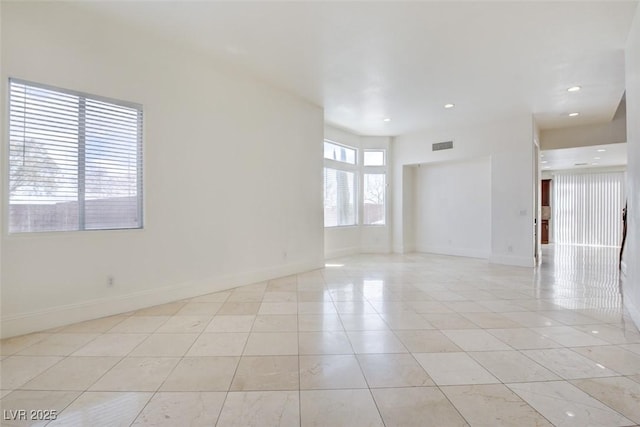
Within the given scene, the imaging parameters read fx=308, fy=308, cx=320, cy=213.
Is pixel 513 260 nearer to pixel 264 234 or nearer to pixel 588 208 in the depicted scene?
pixel 264 234

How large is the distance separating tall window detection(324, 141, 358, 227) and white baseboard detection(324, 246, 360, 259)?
2.10 feet

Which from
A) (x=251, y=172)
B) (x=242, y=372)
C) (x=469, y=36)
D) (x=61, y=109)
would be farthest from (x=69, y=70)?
(x=469, y=36)

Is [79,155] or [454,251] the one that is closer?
[79,155]

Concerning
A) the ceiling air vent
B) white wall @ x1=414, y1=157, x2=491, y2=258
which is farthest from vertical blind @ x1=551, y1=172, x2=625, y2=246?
the ceiling air vent

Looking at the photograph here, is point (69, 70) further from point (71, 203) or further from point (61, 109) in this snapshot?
point (71, 203)

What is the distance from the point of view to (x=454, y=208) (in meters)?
7.84

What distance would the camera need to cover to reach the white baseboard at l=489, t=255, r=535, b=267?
20.6ft

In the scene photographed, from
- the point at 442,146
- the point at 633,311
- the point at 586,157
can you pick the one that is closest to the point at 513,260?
the point at 442,146

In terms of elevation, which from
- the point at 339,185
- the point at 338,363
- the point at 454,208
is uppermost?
the point at 339,185

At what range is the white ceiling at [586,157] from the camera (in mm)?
7445

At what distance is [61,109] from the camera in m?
3.05

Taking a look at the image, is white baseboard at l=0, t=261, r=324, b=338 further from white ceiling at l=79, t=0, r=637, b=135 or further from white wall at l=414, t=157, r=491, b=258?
white wall at l=414, t=157, r=491, b=258

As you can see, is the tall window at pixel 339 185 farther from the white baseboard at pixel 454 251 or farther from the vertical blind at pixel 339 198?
the white baseboard at pixel 454 251

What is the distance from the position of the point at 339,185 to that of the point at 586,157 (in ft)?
22.7
